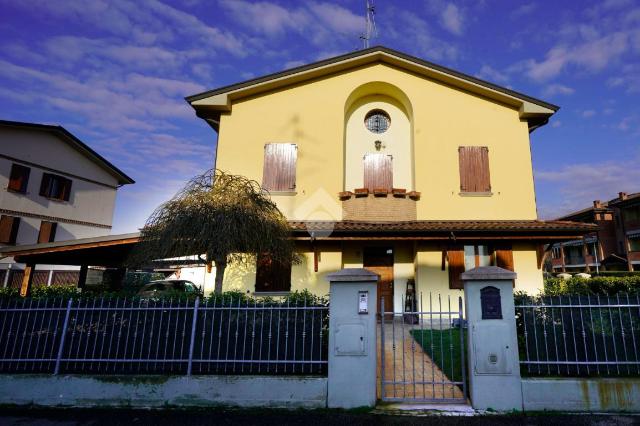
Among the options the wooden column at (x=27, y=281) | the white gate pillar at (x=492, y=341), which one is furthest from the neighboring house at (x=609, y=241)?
the wooden column at (x=27, y=281)

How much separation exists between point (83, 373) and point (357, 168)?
9584 mm

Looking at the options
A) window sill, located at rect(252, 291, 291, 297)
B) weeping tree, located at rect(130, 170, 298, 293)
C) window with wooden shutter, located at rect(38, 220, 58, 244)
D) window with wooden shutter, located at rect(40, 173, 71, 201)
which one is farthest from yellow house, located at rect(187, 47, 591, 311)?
window with wooden shutter, located at rect(38, 220, 58, 244)

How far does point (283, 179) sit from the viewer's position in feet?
38.1

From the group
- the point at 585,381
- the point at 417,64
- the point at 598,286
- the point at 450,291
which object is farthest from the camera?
the point at 417,64

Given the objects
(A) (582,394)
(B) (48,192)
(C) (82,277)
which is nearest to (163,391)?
(A) (582,394)

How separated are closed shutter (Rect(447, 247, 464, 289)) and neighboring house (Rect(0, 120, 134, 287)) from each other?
22.8 meters

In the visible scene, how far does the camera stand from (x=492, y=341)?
15.4ft

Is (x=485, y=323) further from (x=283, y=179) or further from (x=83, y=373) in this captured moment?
(x=283, y=179)

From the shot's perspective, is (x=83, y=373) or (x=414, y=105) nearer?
(x=83, y=373)

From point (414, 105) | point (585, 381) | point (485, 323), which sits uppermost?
point (414, 105)

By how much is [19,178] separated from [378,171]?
71.8 ft

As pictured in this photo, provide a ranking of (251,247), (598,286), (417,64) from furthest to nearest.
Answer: (417,64)
(598,286)
(251,247)

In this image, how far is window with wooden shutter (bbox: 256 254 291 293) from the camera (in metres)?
10.6

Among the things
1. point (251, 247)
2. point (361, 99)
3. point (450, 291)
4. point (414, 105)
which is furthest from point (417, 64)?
point (251, 247)
